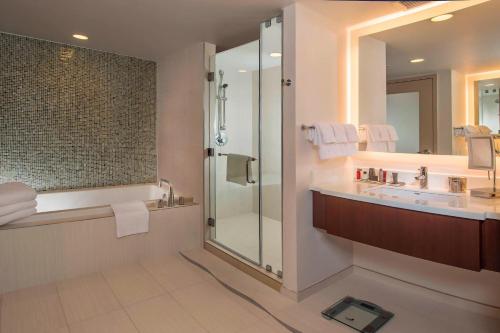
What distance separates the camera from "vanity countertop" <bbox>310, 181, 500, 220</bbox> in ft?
5.14

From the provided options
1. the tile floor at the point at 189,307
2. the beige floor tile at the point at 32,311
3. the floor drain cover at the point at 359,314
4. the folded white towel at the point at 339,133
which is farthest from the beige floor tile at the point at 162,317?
the folded white towel at the point at 339,133

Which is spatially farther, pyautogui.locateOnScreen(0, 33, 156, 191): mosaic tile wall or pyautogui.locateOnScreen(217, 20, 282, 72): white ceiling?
pyautogui.locateOnScreen(0, 33, 156, 191): mosaic tile wall

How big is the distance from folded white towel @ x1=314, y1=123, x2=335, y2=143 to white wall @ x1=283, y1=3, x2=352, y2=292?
11cm

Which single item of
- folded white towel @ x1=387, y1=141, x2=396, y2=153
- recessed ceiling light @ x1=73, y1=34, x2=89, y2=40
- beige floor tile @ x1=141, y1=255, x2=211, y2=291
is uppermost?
recessed ceiling light @ x1=73, y1=34, x2=89, y2=40

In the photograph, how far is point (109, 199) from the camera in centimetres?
368

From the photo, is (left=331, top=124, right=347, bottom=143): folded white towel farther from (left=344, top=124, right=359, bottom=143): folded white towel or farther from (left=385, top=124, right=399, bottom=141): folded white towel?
(left=385, top=124, right=399, bottom=141): folded white towel

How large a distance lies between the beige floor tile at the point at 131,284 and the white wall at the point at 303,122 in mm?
1049

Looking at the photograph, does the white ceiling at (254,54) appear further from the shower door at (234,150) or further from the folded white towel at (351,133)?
the folded white towel at (351,133)

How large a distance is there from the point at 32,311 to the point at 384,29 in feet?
10.7

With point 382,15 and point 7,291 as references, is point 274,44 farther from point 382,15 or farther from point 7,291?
point 7,291

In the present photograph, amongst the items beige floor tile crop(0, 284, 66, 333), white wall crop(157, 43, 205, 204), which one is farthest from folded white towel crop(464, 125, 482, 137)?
beige floor tile crop(0, 284, 66, 333)

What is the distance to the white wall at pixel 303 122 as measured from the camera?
2.21m

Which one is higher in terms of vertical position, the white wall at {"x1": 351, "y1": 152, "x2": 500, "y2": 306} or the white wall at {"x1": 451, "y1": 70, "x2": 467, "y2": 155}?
the white wall at {"x1": 451, "y1": 70, "x2": 467, "y2": 155}

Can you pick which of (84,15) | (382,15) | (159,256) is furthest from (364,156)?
(84,15)
